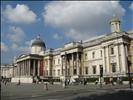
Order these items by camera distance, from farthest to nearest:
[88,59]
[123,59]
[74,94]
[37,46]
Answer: [37,46] < [88,59] < [123,59] < [74,94]

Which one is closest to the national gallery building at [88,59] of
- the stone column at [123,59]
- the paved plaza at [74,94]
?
the stone column at [123,59]

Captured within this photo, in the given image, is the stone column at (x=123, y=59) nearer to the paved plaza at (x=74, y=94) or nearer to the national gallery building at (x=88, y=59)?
the national gallery building at (x=88, y=59)

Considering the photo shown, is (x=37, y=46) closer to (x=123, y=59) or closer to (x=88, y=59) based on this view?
(x=88, y=59)

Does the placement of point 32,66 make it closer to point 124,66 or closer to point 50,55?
point 50,55

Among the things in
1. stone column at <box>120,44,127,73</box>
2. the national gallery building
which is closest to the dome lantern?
the national gallery building

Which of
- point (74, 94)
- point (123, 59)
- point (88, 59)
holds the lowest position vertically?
point (74, 94)

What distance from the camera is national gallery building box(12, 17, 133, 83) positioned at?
6103 cm

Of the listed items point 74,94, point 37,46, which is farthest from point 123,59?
point 37,46

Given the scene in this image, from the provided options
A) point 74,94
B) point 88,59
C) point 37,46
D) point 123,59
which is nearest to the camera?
point 74,94

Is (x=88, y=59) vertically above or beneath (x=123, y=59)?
above

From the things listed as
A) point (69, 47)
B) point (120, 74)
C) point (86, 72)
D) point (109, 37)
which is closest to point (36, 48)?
point (69, 47)

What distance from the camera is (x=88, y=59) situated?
7500cm

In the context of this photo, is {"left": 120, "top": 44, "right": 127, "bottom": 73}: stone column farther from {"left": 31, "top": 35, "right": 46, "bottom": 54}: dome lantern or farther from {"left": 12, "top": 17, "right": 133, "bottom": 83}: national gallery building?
{"left": 31, "top": 35, "right": 46, "bottom": 54}: dome lantern

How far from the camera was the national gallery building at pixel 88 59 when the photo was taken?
61.0 metres
